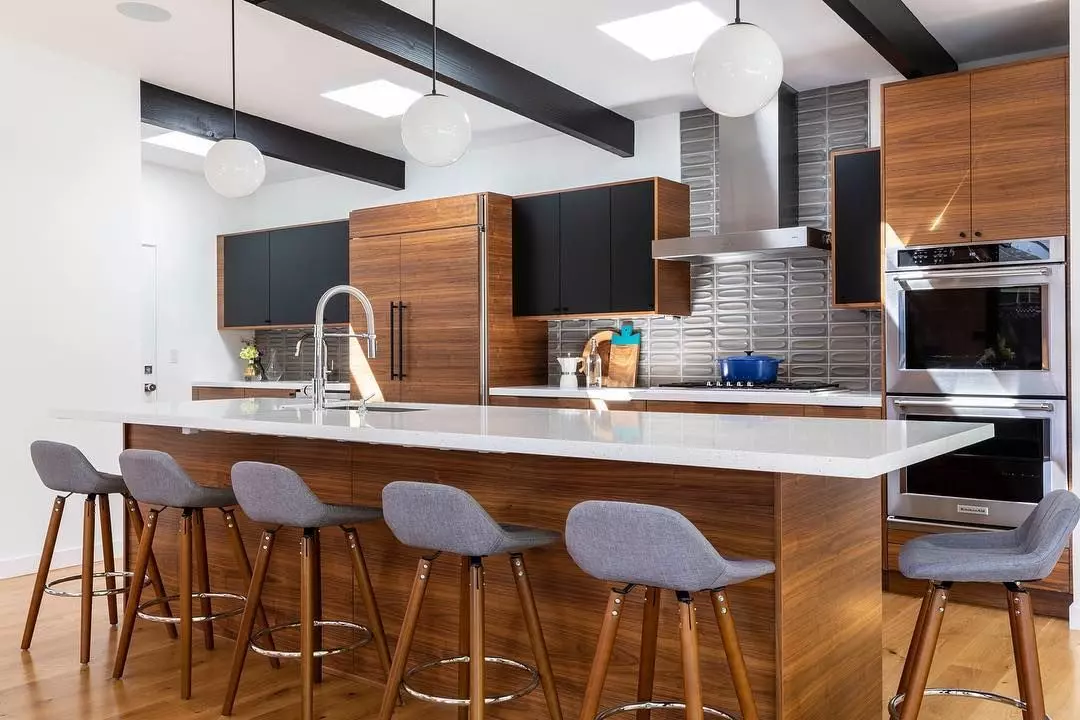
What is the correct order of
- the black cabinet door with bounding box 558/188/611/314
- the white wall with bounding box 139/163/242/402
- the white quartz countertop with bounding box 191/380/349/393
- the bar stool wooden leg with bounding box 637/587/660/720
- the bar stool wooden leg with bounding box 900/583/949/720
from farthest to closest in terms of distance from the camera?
the white wall with bounding box 139/163/242/402 < the white quartz countertop with bounding box 191/380/349/393 < the black cabinet door with bounding box 558/188/611/314 < the bar stool wooden leg with bounding box 637/587/660/720 < the bar stool wooden leg with bounding box 900/583/949/720

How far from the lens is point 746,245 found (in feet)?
15.6

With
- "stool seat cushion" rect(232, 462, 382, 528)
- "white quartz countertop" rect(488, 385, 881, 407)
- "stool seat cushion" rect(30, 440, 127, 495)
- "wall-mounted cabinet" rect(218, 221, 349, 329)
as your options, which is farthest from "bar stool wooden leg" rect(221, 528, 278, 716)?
"wall-mounted cabinet" rect(218, 221, 349, 329)

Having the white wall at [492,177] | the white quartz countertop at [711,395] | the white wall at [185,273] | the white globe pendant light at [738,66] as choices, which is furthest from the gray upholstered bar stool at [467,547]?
the white wall at [185,273]

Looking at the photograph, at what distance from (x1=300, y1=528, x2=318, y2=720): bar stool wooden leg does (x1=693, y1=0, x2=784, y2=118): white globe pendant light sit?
1.73 m

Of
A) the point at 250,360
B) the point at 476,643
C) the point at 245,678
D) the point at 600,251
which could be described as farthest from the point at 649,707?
the point at 250,360

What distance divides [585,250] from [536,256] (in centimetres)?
35

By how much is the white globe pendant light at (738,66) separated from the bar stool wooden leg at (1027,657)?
4.73 feet

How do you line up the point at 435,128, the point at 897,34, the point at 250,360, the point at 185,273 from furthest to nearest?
the point at 250,360
the point at 185,273
the point at 897,34
the point at 435,128

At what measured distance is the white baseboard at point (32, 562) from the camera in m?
4.59

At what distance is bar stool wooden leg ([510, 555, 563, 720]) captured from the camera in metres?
2.38

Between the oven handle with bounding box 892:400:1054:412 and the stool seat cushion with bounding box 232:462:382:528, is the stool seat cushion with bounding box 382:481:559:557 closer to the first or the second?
the stool seat cushion with bounding box 232:462:382:528

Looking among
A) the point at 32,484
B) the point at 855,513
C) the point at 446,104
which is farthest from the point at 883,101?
the point at 32,484

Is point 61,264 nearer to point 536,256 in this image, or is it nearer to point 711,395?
point 536,256

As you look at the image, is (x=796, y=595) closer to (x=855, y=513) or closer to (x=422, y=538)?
(x=855, y=513)
